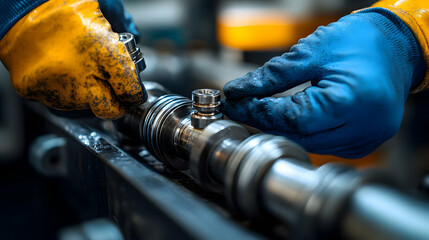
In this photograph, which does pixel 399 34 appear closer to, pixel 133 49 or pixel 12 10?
pixel 133 49

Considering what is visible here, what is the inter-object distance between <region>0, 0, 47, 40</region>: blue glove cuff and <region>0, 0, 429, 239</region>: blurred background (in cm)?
66

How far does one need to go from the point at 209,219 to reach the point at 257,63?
8.75 feet

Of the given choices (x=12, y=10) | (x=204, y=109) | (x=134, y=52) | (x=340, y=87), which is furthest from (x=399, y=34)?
(x=12, y=10)

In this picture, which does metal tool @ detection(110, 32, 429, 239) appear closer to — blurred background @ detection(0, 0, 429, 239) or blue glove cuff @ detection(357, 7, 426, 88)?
blue glove cuff @ detection(357, 7, 426, 88)

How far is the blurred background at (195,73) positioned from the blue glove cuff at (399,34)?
36 centimetres

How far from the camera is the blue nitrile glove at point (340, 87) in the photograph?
0.75m

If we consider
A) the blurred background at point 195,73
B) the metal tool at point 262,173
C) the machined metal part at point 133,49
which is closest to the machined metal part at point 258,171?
the metal tool at point 262,173

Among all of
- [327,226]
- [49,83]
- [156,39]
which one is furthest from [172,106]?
[156,39]

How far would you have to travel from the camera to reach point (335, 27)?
86cm

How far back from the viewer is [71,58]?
786 millimetres

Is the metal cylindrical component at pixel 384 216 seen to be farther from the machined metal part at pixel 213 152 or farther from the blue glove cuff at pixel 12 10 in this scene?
the blue glove cuff at pixel 12 10

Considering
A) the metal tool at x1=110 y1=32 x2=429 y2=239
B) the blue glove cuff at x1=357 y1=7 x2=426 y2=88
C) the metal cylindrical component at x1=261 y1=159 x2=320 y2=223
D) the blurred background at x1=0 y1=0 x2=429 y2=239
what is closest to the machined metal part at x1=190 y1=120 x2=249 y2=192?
the metal tool at x1=110 y1=32 x2=429 y2=239

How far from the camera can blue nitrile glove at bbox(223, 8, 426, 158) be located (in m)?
0.75

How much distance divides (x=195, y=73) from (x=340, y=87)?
202cm
